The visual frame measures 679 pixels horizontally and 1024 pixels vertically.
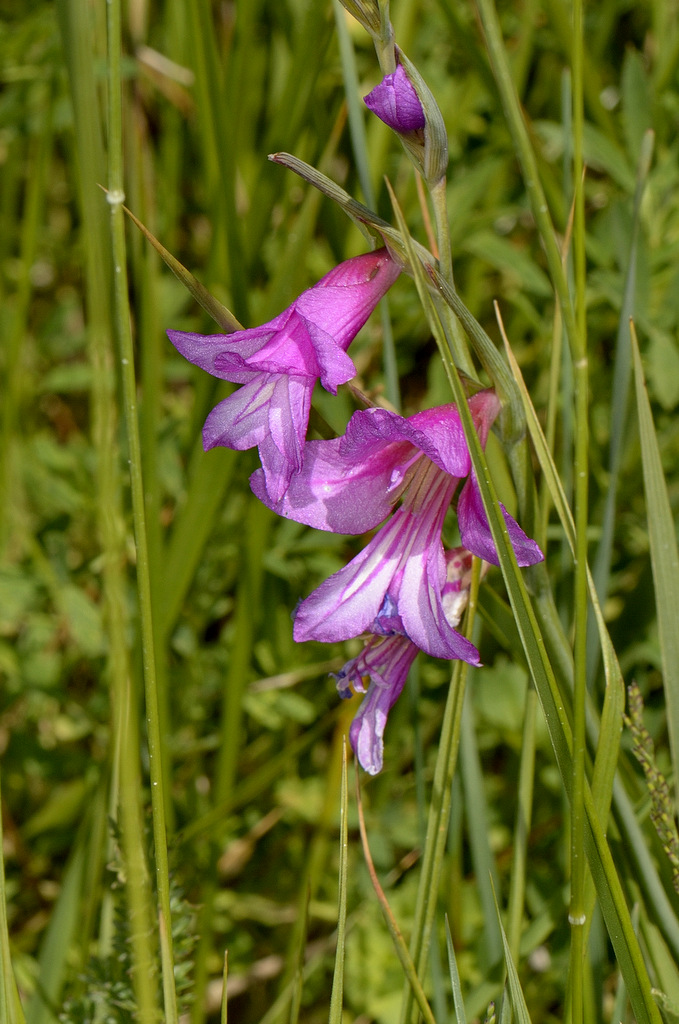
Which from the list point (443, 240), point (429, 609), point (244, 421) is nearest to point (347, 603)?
point (429, 609)

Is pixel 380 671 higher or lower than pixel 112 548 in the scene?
lower

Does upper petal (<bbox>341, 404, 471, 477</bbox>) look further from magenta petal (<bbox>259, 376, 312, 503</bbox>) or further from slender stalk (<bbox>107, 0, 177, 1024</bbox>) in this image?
slender stalk (<bbox>107, 0, 177, 1024</bbox>)

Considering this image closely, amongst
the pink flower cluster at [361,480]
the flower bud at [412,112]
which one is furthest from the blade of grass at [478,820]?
the flower bud at [412,112]

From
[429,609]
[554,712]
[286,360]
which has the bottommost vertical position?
[554,712]

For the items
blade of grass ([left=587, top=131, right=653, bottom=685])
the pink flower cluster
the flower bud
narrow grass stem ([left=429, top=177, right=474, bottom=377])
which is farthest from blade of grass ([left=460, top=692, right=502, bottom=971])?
the flower bud

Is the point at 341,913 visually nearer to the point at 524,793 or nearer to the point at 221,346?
the point at 524,793

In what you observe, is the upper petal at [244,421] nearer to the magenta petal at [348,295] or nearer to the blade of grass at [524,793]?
the magenta petal at [348,295]
